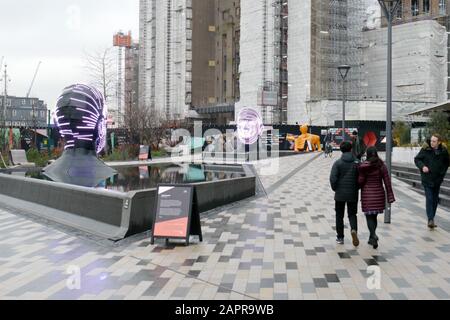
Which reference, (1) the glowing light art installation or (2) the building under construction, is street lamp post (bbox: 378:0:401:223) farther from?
(2) the building under construction

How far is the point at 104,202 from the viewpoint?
882cm

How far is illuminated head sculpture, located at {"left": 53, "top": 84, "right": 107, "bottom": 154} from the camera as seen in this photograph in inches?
612

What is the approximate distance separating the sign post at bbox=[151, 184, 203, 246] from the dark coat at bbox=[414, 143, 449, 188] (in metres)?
4.09

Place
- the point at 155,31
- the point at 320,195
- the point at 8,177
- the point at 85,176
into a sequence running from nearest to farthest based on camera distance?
the point at 8,177, the point at 320,195, the point at 85,176, the point at 155,31

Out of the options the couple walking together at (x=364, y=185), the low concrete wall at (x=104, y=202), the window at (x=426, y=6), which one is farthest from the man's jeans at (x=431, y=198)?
the window at (x=426, y=6)

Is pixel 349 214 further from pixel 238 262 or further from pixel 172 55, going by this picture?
pixel 172 55

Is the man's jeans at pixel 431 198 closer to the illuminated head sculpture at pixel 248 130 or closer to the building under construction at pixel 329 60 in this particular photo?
the illuminated head sculpture at pixel 248 130

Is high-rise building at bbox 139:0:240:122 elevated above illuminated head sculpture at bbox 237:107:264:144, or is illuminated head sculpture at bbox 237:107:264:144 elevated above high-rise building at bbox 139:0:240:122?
high-rise building at bbox 139:0:240:122

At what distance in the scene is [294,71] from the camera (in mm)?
51219

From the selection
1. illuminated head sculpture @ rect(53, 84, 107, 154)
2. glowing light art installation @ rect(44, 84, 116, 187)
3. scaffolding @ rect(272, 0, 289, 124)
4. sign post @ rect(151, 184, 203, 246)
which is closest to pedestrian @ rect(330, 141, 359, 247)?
sign post @ rect(151, 184, 203, 246)

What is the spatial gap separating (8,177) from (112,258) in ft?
24.5
